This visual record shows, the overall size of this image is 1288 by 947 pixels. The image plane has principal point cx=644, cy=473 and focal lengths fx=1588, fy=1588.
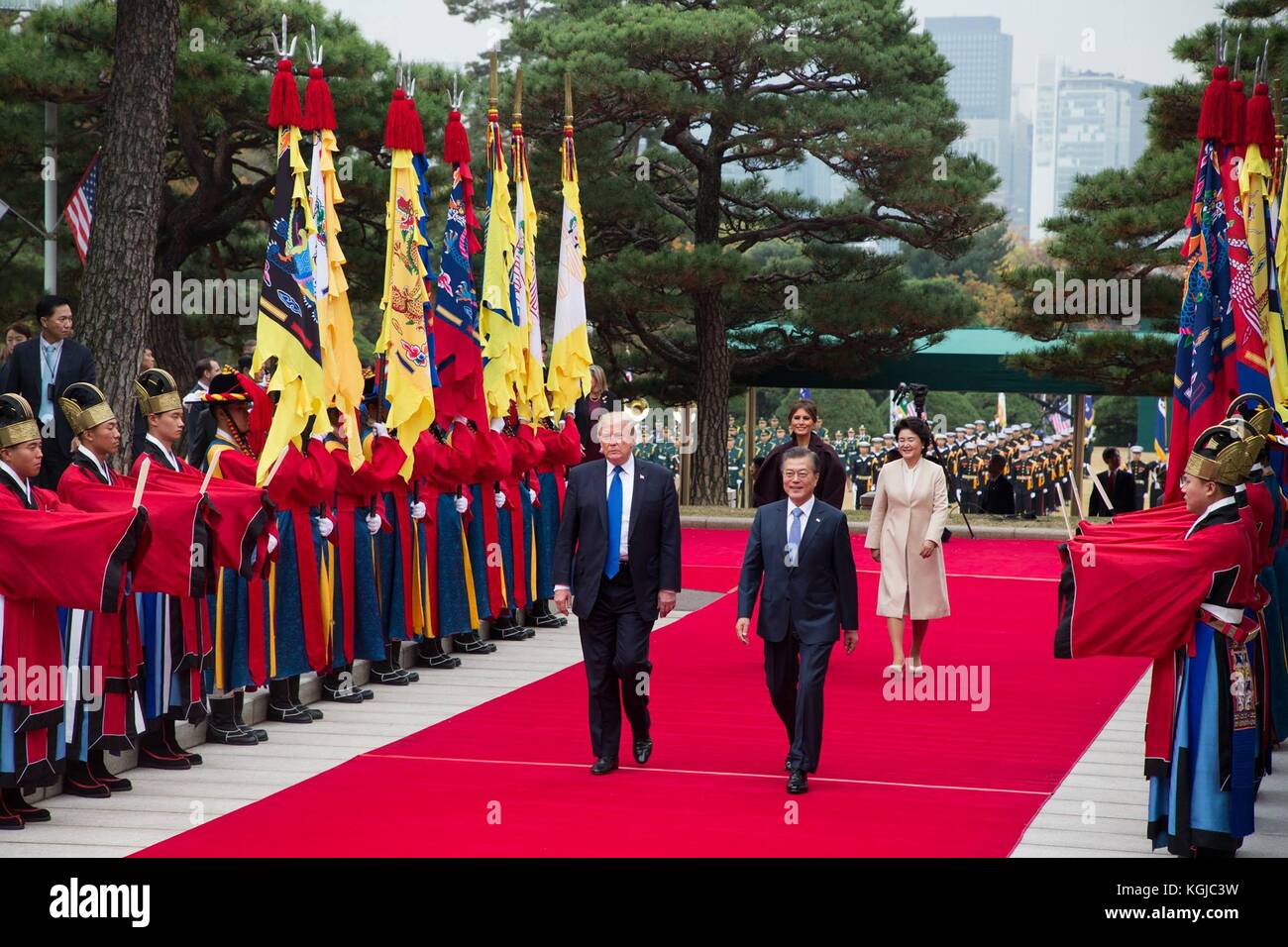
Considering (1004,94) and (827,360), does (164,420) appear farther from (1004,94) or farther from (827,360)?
(1004,94)

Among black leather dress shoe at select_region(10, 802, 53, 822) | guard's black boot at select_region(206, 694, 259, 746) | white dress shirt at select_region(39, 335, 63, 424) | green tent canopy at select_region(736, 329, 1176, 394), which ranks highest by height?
green tent canopy at select_region(736, 329, 1176, 394)

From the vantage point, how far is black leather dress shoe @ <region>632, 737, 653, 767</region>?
7.42m

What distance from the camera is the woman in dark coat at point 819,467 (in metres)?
9.45

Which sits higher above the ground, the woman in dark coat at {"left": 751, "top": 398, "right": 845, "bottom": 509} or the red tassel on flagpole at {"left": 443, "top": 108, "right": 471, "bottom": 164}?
the red tassel on flagpole at {"left": 443, "top": 108, "right": 471, "bottom": 164}

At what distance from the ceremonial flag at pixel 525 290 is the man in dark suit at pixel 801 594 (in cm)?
454

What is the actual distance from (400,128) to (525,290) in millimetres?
2222

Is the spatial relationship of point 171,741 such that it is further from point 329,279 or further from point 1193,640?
point 1193,640

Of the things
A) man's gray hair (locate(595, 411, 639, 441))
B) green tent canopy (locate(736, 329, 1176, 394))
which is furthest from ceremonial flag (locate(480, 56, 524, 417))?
green tent canopy (locate(736, 329, 1176, 394))

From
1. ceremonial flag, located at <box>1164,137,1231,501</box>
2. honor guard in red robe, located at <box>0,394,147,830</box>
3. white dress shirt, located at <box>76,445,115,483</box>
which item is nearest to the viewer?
honor guard in red robe, located at <box>0,394,147,830</box>

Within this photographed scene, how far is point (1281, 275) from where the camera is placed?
1005 cm

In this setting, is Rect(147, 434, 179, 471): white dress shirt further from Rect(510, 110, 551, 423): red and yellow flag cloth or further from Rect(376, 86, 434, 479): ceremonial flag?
Rect(510, 110, 551, 423): red and yellow flag cloth

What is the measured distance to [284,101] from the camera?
8711 millimetres

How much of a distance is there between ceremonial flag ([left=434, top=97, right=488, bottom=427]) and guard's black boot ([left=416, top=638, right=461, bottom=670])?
1.47 meters

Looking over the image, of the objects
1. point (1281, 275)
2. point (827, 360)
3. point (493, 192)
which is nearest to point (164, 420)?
point (493, 192)
